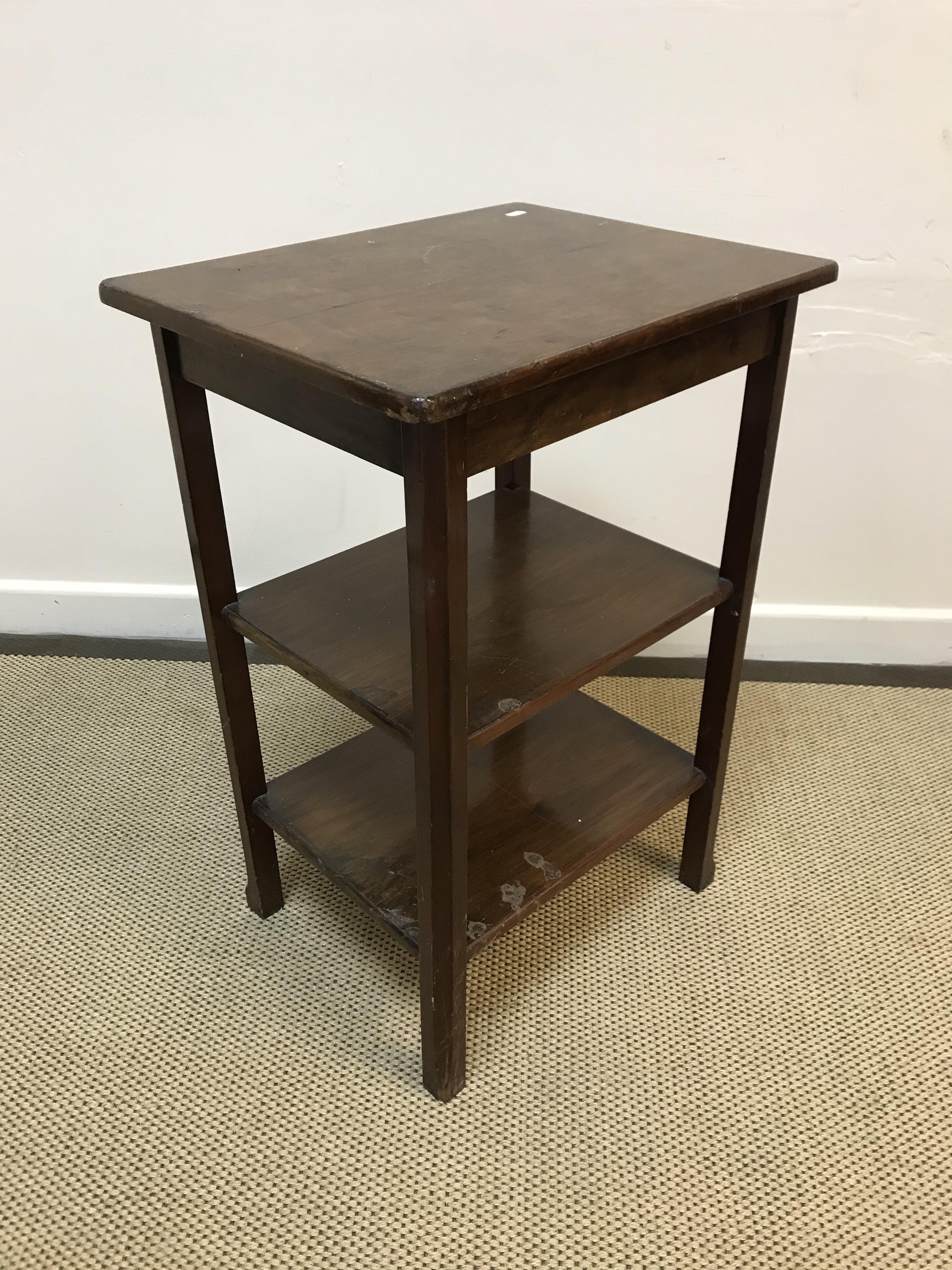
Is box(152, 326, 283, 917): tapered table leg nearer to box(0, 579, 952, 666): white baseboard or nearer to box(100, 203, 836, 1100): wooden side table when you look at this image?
box(100, 203, 836, 1100): wooden side table

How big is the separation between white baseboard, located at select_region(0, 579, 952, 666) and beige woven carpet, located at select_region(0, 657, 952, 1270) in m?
0.26

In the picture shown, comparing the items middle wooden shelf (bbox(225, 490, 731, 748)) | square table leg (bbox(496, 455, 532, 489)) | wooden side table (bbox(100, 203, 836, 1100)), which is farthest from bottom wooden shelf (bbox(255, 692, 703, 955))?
square table leg (bbox(496, 455, 532, 489))

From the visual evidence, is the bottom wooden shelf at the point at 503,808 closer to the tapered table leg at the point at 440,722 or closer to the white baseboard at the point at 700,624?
the tapered table leg at the point at 440,722

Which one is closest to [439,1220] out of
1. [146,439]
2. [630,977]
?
[630,977]

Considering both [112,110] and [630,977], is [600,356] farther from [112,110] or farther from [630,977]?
[112,110]

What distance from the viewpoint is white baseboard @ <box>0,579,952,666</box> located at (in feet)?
5.99

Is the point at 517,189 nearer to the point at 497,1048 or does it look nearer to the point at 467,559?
Result: the point at 467,559

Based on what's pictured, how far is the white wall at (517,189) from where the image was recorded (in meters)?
1.39

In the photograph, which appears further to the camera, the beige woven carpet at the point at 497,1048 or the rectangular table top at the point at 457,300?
the beige woven carpet at the point at 497,1048

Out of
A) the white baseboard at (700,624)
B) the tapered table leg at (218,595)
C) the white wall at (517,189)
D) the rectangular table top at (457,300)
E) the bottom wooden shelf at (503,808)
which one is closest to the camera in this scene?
the rectangular table top at (457,300)

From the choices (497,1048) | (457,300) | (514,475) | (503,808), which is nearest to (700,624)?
(514,475)

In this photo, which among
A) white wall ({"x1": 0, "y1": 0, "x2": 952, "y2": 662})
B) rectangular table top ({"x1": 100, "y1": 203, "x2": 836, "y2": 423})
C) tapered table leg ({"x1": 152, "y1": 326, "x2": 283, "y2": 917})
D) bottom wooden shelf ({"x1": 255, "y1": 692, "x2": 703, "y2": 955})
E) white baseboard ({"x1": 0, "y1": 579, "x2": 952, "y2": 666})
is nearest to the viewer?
rectangular table top ({"x1": 100, "y1": 203, "x2": 836, "y2": 423})

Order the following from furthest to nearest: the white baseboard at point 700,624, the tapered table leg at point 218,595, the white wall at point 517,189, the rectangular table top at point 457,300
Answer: the white baseboard at point 700,624 < the white wall at point 517,189 < the tapered table leg at point 218,595 < the rectangular table top at point 457,300

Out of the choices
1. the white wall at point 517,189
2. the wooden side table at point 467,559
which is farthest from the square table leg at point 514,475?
the white wall at point 517,189
